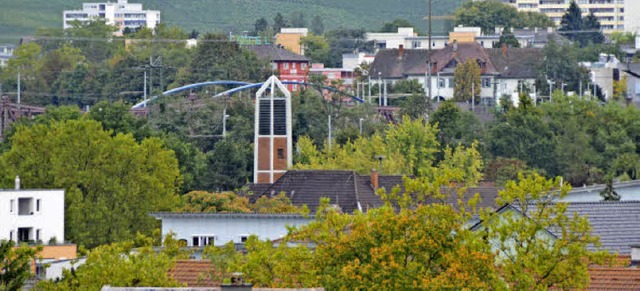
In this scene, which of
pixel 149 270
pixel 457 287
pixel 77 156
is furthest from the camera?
pixel 77 156

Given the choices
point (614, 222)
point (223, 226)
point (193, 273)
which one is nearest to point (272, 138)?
point (223, 226)

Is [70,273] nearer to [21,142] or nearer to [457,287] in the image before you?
[457,287]

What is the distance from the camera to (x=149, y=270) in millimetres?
55500

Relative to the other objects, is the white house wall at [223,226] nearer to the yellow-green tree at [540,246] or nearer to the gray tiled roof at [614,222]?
the gray tiled roof at [614,222]

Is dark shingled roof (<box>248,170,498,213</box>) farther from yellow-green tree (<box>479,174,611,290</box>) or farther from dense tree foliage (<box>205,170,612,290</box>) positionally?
yellow-green tree (<box>479,174,611,290</box>)

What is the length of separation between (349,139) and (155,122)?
1190 cm

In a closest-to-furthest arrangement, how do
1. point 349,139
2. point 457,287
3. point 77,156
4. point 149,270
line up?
point 457,287, point 149,270, point 77,156, point 349,139

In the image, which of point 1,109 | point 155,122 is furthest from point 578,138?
point 1,109

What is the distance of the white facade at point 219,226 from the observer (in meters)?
85.2

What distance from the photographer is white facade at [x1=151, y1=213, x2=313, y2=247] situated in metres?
85.2

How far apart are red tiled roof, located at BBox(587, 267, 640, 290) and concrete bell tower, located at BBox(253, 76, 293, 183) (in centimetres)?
6954

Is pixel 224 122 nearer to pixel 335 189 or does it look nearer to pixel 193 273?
→ pixel 335 189

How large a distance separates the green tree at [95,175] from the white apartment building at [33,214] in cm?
148

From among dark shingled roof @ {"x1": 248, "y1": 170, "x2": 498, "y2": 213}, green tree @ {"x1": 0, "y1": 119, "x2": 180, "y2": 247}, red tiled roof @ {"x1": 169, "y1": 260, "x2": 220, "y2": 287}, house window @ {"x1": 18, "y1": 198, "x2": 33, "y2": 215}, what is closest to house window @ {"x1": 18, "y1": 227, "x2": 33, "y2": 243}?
house window @ {"x1": 18, "y1": 198, "x2": 33, "y2": 215}
